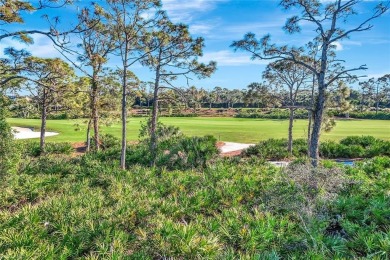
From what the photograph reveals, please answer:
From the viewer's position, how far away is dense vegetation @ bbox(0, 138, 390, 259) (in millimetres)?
6043

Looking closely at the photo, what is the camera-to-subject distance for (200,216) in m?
7.73

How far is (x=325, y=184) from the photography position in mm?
10312

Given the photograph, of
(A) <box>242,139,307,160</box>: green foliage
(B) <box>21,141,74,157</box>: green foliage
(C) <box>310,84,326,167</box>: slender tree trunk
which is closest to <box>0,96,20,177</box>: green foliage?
(C) <box>310,84,326,167</box>: slender tree trunk

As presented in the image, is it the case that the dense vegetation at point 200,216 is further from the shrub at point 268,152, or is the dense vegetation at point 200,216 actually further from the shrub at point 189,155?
the shrub at point 268,152

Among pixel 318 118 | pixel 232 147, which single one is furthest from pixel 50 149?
pixel 318 118

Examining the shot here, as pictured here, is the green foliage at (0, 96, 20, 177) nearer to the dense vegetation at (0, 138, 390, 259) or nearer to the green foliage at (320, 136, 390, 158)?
the dense vegetation at (0, 138, 390, 259)

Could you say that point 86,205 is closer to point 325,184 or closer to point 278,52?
point 325,184

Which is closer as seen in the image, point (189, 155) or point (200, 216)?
point (200, 216)

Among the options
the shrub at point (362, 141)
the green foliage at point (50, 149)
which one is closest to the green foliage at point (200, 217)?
the green foliage at point (50, 149)

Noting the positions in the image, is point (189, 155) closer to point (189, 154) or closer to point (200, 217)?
point (189, 154)

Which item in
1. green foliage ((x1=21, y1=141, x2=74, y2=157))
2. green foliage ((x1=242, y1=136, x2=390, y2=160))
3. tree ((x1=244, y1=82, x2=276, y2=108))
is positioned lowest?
green foliage ((x1=21, y1=141, x2=74, y2=157))

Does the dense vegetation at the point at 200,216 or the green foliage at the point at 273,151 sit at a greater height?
the dense vegetation at the point at 200,216

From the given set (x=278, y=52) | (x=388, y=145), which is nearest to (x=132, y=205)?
(x=278, y=52)

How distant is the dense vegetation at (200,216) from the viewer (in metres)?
6.04
